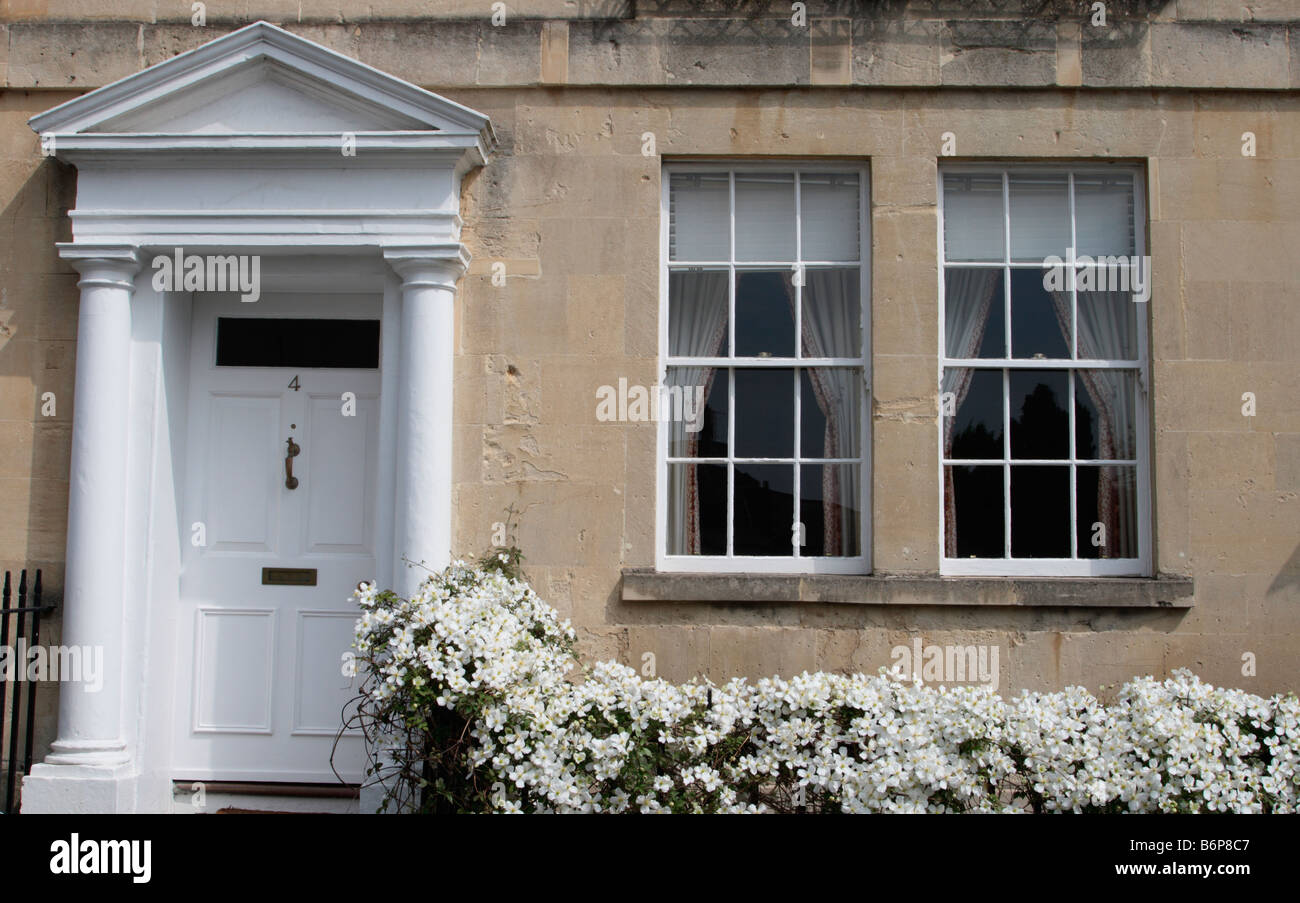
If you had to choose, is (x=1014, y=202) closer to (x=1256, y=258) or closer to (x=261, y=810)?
(x=1256, y=258)

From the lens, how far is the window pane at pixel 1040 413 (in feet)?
17.7

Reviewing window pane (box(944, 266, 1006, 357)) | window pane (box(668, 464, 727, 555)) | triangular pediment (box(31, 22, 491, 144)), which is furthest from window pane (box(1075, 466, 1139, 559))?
triangular pediment (box(31, 22, 491, 144))

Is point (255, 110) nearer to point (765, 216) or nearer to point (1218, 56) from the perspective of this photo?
point (765, 216)

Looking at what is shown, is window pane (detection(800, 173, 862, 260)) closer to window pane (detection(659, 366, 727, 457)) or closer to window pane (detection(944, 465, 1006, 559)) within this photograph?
window pane (detection(659, 366, 727, 457))

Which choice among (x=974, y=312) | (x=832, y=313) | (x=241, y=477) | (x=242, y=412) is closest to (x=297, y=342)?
(x=242, y=412)

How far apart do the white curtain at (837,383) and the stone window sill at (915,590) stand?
0.30 metres

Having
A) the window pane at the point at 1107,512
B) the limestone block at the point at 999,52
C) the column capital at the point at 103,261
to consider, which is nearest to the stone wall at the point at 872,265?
the limestone block at the point at 999,52

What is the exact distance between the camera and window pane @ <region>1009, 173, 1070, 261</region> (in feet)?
17.9

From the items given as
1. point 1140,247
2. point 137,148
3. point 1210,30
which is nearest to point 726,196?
point 1140,247

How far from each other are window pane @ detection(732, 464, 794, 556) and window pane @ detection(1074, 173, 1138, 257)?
201 centimetres

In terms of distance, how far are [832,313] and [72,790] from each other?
453 centimetres

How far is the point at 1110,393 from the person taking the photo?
5414mm

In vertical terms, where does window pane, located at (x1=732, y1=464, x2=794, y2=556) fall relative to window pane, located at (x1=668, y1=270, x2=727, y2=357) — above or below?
below

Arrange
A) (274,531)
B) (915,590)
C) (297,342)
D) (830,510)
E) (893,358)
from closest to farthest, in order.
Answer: (915,590), (893,358), (830,510), (274,531), (297,342)
